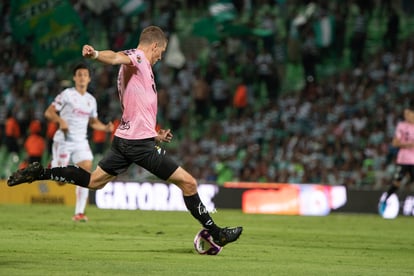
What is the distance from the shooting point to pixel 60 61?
94.7 ft

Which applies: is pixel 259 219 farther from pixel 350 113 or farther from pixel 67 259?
pixel 67 259

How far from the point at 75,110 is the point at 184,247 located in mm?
4962

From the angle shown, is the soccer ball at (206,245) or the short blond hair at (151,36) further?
the soccer ball at (206,245)

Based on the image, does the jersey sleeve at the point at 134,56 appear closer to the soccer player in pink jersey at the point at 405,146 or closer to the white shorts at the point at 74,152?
the white shorts at the point at 74,152

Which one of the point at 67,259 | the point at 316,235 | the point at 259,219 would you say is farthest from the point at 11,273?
the point at 259,219

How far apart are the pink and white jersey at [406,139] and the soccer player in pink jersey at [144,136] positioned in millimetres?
10493

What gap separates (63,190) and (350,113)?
316 inches

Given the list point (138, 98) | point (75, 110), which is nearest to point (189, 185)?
point (138, 98)

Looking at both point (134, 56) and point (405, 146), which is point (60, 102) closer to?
point (134, 56)

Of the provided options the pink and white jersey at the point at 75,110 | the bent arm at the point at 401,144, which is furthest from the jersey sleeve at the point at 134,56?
the bent arm at the point at 401,144

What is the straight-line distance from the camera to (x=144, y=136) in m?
11.4

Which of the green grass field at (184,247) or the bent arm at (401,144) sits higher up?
the bent arm at (401,144)

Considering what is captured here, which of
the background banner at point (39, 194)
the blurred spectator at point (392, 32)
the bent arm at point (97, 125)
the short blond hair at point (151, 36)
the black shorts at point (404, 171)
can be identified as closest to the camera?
the short blond hair at point (151, 36)

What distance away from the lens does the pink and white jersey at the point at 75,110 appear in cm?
1666
